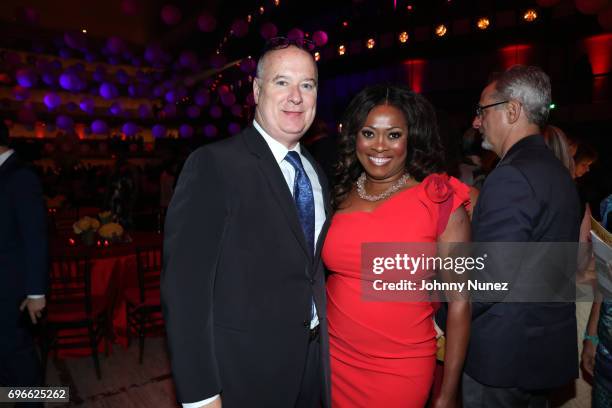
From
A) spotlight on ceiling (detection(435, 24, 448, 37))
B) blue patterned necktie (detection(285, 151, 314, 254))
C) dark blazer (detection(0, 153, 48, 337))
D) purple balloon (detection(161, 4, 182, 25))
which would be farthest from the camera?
spotlight on ceiling (detection(435, 24, 448, 37))

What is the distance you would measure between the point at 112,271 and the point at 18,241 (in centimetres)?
149

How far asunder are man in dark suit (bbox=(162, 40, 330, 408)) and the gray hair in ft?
3.09

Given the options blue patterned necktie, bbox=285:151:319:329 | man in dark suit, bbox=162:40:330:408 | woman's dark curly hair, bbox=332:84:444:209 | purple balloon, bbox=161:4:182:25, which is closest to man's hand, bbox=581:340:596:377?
woman's dark curly hair, bbox=332:84:444:209

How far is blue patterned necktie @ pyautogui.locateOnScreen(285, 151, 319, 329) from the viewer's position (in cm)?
148

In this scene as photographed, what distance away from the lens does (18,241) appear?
253 cm

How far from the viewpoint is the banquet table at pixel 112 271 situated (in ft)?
12.7

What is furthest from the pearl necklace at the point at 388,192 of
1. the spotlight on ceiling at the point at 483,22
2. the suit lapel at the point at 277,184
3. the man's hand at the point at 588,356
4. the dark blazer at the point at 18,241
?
the spotlight on ceiling at the point at 483,22

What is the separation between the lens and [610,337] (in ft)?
4.89

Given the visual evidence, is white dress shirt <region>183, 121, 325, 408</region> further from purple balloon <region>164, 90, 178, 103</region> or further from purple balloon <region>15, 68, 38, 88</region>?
purple balloon <region>164, 90, 178, 103</region>

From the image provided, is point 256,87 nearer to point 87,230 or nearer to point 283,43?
point 283,43

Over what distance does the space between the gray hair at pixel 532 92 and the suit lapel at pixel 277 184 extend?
3.75ft

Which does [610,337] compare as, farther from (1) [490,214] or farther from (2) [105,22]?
(2) [105,22]

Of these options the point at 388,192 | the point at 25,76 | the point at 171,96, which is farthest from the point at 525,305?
the point at 171,96

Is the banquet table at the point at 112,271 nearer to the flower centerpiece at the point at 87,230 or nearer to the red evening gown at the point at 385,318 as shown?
the flower centerpiece at the point at 87,230
